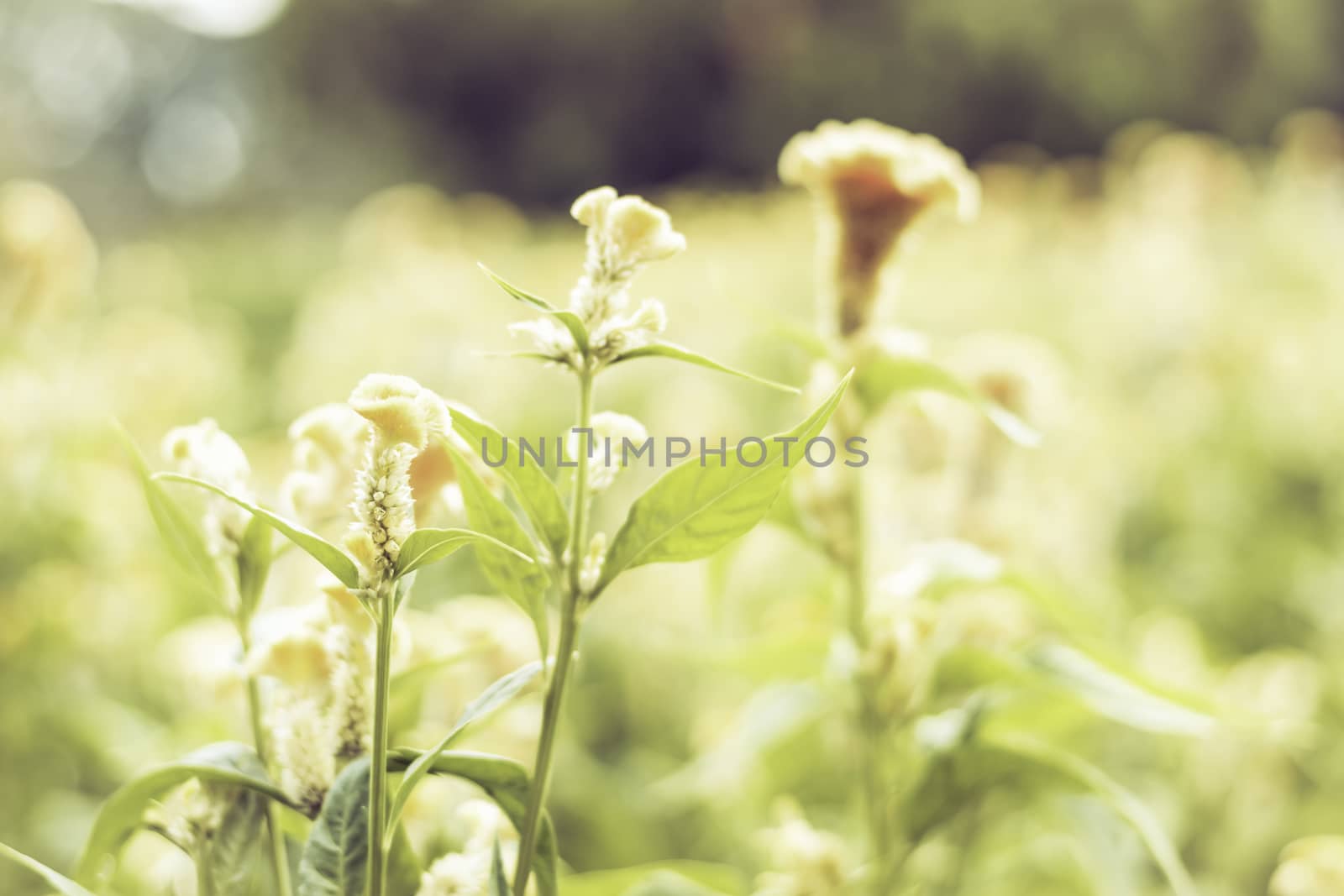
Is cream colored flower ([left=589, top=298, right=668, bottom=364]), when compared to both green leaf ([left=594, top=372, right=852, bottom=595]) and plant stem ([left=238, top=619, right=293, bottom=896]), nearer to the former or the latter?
green leaf ([left=594, top=372, right=852, bottom=595])

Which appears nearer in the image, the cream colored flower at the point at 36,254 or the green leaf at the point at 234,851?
the green leaf at the point at 234,851

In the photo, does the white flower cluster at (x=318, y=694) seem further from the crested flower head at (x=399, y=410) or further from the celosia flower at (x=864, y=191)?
the celosia flower at (x=864, y=191)

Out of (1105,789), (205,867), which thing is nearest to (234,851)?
(205,867)

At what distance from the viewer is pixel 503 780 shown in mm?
433

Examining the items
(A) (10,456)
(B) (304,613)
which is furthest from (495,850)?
(A) (10,456)

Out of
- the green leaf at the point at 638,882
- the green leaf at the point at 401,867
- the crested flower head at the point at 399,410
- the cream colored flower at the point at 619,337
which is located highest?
the cream colored flower at the point at 619,337

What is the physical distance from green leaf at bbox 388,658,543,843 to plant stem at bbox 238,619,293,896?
3.8 inches

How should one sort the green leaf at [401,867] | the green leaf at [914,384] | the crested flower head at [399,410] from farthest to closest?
the green leaf at [914,384]
the green leaf at [401,867]
the crested flower head at [399,410]

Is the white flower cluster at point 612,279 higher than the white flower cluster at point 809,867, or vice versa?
the white flower cluster at point 612,279

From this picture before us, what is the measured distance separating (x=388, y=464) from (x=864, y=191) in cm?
37

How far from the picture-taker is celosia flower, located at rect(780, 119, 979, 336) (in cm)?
61

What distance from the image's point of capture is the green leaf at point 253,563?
0.46 m

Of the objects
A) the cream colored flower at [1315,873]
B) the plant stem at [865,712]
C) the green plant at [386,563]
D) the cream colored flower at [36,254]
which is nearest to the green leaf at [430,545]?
the green plant at [386,563]

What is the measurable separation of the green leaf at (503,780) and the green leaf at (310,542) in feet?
0.29
